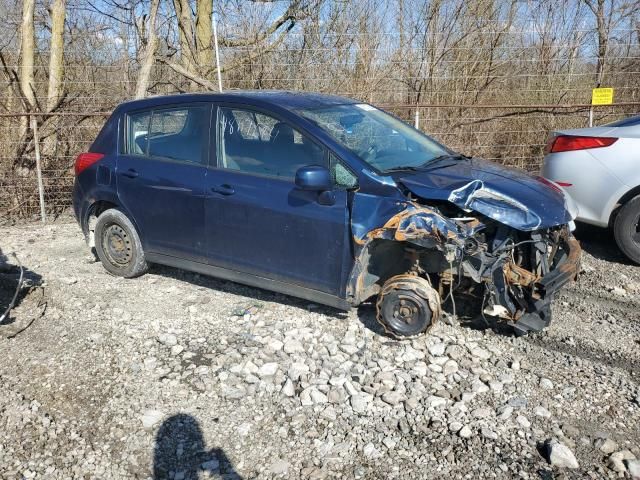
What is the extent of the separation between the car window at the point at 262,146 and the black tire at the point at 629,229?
11.0ft

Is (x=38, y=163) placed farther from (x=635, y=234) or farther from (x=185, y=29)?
(x=635, y=234)

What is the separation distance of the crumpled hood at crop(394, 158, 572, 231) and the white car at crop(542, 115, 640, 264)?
1.66m

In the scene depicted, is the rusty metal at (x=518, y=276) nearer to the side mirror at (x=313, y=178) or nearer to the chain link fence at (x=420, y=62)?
the side mirror at (x=313, y=178)

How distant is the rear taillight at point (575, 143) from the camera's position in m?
5.56

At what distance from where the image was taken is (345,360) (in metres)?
3.93

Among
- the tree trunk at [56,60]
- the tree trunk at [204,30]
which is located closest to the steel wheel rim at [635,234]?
the tree trunk at [56,60]

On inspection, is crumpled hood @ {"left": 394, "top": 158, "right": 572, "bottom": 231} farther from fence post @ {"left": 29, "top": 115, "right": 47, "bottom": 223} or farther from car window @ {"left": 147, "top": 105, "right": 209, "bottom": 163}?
fence post @ {"left": 29, "top": 115, "right": 47, "bottom": 223}

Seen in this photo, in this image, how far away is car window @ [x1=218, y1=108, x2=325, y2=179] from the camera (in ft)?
13.9

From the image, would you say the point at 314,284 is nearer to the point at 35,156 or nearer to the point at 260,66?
the point at 35,156

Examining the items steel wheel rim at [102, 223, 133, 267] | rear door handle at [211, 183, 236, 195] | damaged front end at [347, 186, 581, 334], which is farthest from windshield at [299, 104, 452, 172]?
steel wheel rim at [102, 223, 133, 267]

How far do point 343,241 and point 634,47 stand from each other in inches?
404

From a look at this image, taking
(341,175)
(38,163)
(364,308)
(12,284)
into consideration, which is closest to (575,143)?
(364,308)

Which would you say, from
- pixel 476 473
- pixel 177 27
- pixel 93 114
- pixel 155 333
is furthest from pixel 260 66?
pixel 476 473

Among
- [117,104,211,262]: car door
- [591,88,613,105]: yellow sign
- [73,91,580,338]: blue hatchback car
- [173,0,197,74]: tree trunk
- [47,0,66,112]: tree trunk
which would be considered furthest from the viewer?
[173,0,197,74]: tree trunk
